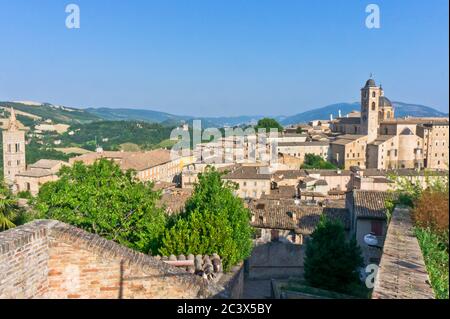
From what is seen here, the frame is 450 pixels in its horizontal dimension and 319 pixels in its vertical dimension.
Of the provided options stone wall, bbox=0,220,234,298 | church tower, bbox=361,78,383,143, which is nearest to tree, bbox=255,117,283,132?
church tower, bbox=361,78,383,143

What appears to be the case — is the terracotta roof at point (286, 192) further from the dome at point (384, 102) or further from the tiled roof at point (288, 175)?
the dome at point (384, 102)

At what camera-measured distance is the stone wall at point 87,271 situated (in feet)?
22.1

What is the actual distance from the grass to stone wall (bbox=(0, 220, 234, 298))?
10.6ft

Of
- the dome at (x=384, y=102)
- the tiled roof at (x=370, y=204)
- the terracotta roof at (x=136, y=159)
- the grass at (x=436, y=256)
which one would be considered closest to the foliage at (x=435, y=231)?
the grass at (x=436, y=256)

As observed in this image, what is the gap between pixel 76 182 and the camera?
1789 centimetres

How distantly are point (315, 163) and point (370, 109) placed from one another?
615 inches

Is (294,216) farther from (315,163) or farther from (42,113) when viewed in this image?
(42,113)

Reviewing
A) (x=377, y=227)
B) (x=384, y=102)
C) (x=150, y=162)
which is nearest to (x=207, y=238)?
(x=377, y=227)

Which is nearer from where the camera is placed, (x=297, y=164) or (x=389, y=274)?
(x=389, y=274)

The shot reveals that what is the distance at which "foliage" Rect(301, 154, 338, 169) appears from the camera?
70.6m

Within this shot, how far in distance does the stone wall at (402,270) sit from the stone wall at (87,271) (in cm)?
264
